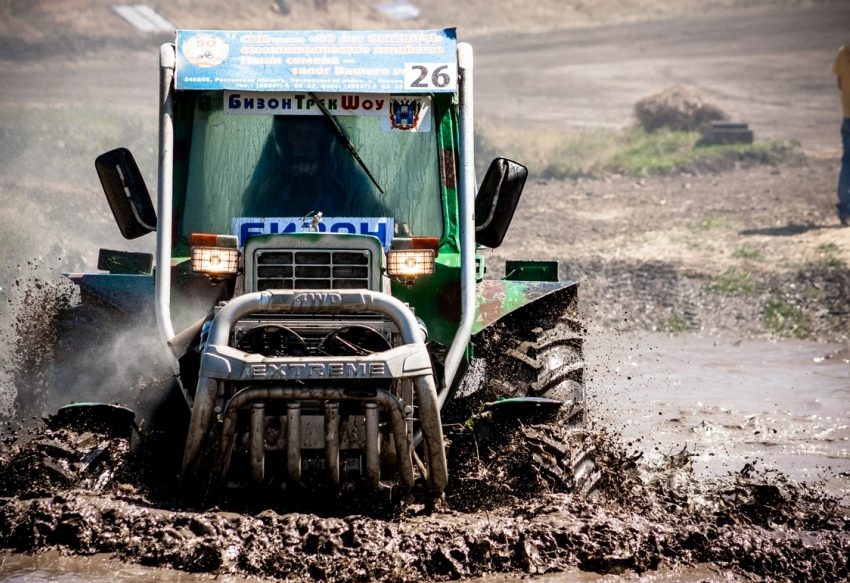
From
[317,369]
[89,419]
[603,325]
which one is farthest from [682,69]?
[317,369]

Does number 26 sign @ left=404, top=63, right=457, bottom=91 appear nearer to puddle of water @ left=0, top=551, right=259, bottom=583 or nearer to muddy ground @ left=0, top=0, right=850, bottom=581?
muddy ground @ left=0, top=0, right=850, bottom=581

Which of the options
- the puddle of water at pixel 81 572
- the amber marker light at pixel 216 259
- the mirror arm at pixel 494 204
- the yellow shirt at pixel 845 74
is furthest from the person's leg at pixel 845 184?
the puddle of water at pixel 81 572

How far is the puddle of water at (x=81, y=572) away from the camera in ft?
16.6

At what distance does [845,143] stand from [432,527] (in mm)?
13013

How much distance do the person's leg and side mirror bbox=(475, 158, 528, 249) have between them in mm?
10622

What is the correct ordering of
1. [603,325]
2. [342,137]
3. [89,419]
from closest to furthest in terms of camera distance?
[89,419] → [342,137] → [603,325]

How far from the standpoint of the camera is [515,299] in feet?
23.7

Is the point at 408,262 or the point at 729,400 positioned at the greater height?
the point at 408,262

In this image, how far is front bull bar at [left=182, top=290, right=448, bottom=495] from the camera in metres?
5.25

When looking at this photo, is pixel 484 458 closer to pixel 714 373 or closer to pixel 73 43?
pixel 714 373

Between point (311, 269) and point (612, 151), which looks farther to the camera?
point (612, 151)

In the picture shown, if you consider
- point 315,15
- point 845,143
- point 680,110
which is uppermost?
point 315,15

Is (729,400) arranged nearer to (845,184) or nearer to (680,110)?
(845,184)

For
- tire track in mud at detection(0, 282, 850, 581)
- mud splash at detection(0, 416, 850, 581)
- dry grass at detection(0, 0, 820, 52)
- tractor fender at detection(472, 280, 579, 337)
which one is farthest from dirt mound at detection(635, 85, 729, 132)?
mud splash at detection(0, 416, 850, 581)
